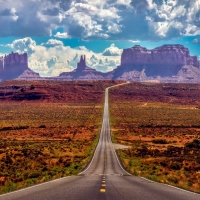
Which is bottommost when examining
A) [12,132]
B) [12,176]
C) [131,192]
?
[12,132]

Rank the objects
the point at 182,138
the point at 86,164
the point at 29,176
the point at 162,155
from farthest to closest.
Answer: the point at 182,138
the point at 162,155
the point at 86,164
the point at 29,176

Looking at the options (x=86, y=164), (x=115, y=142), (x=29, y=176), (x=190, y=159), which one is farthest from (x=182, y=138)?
(x=29, y=176)

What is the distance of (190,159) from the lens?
153 ft

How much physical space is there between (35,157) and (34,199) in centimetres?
3525

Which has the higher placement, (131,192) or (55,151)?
(131,192)

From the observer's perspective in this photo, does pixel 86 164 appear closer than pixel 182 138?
Yes

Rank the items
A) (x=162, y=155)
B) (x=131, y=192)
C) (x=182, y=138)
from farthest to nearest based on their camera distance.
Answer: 1. (x=182, y=138)
2. (x=162, y=155)
3. (x=131, y=192)

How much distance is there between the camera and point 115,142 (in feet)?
249

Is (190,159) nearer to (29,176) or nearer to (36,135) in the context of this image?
(29,176)

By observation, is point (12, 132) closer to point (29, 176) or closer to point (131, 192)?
point (29, 176)

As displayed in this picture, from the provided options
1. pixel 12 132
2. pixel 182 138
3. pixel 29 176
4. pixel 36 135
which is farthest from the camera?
pixel 12 132

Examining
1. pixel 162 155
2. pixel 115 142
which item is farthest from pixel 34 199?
pixel 115 142

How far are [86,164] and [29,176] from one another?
14674mm

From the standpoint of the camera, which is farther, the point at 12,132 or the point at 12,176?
the point at 12,132
